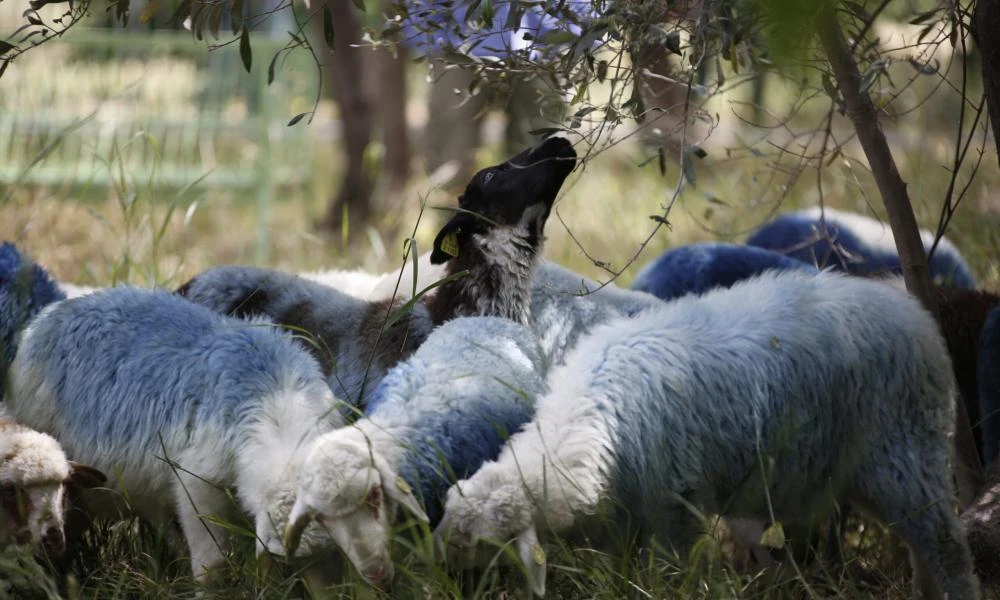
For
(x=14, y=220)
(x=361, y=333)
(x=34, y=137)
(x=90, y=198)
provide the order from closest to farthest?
(x=361, y=333) → (x=14, y=220) → (x=34, y=137) → (x=90, y=198)

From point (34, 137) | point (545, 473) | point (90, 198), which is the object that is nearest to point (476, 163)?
point (90, 198)

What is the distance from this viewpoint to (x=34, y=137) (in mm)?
5535

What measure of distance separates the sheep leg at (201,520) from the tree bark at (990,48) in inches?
89.5

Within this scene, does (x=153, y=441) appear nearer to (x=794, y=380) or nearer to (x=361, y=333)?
(x=361, y=333)

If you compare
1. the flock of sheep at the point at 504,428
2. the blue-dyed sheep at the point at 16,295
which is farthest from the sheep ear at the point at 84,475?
the blue-dyed sheep at the point at 16,295

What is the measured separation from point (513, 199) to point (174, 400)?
1.25 metres

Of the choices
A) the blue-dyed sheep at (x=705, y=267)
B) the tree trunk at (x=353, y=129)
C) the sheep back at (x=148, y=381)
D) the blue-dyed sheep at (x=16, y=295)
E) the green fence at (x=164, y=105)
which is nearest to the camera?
the sheep back at (x=148, y=381)

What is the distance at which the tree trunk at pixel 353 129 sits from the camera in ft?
24.7

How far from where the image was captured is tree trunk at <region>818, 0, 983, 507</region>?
3.06 m

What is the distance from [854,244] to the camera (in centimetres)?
466

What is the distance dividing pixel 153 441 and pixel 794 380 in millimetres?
1657

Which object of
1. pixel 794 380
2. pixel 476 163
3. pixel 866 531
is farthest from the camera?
pixel 476 163

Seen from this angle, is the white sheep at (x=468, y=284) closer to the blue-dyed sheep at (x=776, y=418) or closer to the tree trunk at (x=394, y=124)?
the blue-dyed sheep at (x=776, y=418)

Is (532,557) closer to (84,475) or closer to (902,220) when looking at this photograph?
(84,475)
